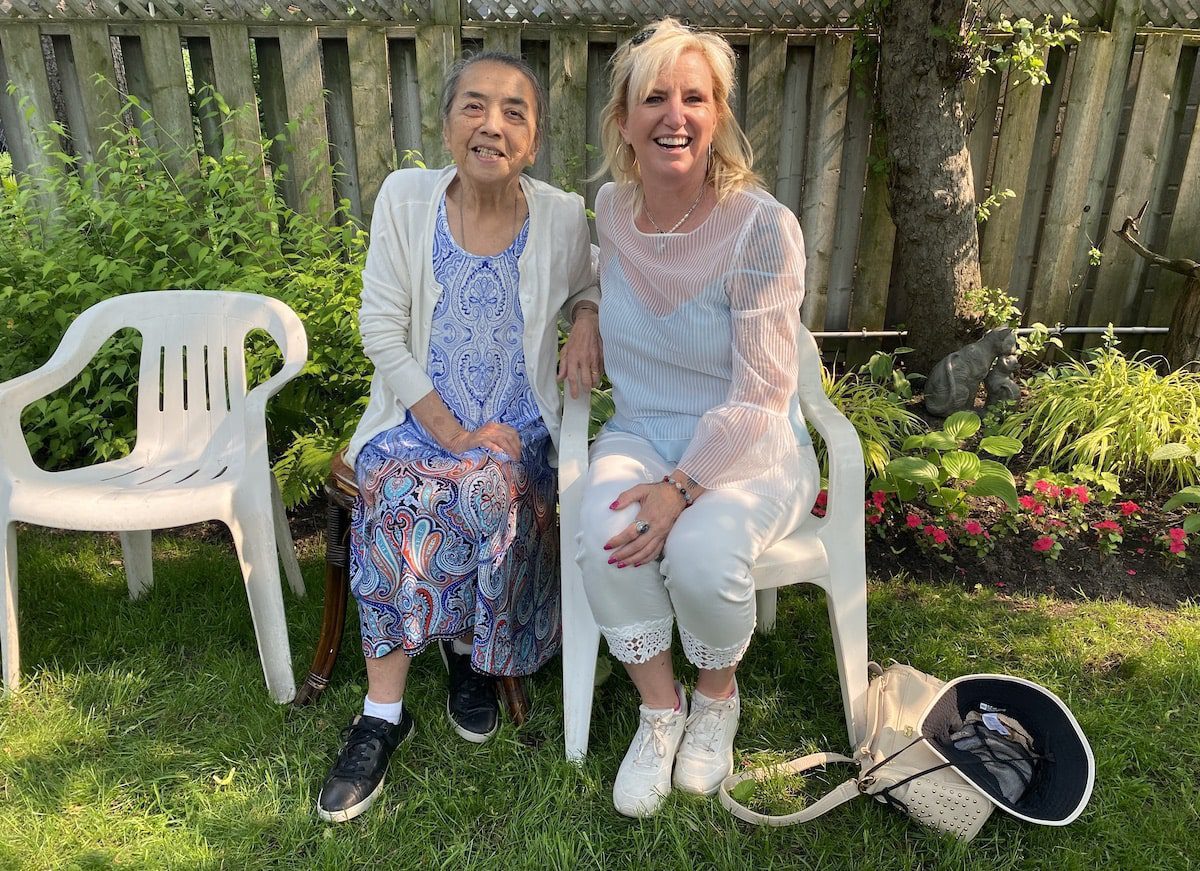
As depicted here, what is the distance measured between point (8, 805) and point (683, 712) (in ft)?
5.17

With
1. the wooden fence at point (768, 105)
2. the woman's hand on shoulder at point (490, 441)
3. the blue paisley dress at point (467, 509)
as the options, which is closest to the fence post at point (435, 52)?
the wooden fence at point (768, 105)

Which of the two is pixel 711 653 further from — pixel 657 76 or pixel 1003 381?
Answer: pixel 1003 381

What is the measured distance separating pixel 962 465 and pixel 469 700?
1.78 meters

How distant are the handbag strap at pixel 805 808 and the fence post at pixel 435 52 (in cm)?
268

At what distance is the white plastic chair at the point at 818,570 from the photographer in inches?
79.0

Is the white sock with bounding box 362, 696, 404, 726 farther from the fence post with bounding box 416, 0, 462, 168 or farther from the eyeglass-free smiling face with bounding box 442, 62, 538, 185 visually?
the fence post with bounding box 416, 0, 462, 168

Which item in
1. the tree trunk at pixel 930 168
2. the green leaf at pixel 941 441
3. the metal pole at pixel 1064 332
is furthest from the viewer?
the metal pole at pixel 1064 332

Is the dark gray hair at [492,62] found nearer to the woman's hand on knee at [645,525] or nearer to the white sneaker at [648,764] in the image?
the woman's hand on knee at [645,525]

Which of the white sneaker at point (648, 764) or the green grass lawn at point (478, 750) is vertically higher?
the white sneaker at point (648, 764)

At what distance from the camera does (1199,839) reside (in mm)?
1860

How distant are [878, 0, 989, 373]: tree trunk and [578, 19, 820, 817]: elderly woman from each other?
1570mm

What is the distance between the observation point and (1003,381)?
135 inches

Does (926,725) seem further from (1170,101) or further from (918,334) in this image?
(1170,101)

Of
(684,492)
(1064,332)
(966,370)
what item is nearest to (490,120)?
(684,492)
